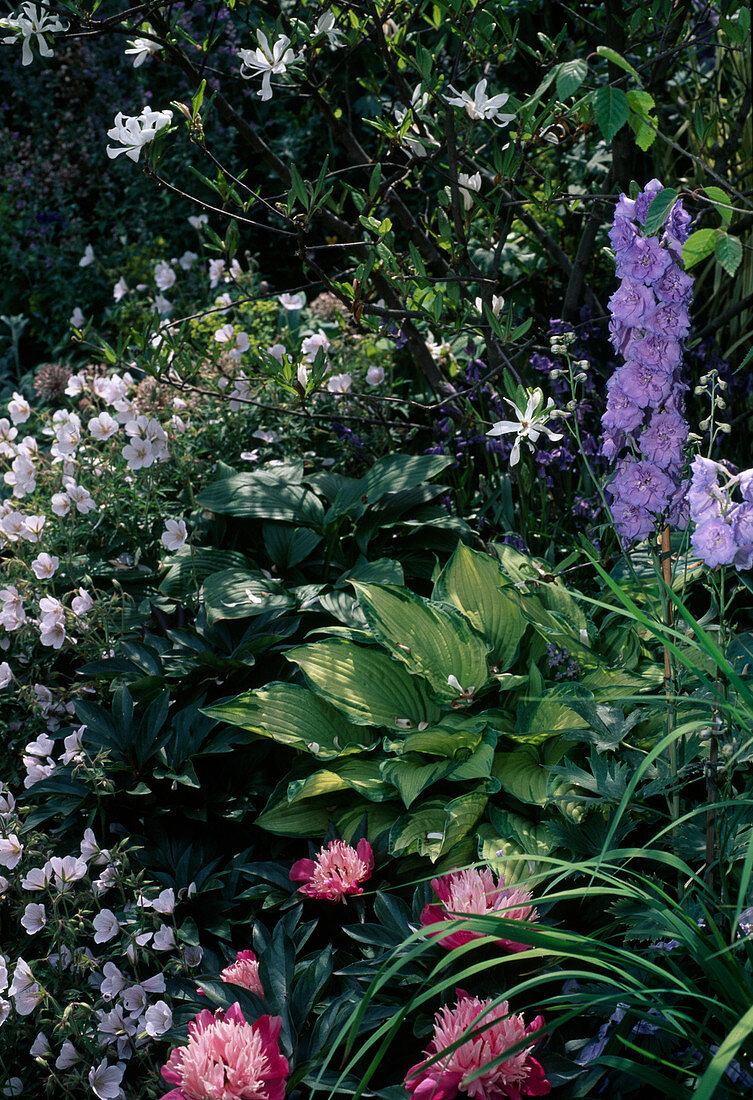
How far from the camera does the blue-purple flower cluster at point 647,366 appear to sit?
1.48 meters

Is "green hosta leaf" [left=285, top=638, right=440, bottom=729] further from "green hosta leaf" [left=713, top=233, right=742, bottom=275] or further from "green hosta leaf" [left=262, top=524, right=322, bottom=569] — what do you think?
"green hosta leaf" [left=713, top=233, right=742, bottom=275]

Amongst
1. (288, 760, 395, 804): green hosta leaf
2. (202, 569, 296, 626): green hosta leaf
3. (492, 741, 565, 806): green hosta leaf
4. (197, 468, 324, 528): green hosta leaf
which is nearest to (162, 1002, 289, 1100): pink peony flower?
(288, 760, 395, 804): green hosta leaf

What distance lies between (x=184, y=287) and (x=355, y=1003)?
405cm

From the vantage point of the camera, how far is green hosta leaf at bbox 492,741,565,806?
6.04 feet

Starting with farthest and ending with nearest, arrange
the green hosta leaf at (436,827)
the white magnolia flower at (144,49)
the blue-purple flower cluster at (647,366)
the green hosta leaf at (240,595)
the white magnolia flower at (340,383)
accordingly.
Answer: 1. the white magnolia flower at (340,383)
2. the white magnolia flower at (144,49)
3. the green hosta leaf at (240,595)
4. the green hosta leaf at (436,827)
5. the blue-purple flower cluster at (647,366)

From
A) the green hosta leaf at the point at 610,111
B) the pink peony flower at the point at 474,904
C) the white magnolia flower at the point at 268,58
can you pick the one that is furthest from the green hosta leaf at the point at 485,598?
the white magnolia flower at the point at 268,58

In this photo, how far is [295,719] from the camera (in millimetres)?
2078

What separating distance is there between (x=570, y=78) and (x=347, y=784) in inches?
53.8

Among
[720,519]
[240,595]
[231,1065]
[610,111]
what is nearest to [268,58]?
[610,111]

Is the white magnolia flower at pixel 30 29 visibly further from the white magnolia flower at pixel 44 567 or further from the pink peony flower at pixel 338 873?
the pink peony flower at pixel 338 873

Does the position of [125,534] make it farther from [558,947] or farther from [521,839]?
[558,947]

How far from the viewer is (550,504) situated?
2.93 meters

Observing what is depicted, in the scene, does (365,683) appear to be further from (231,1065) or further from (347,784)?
(231,1065)

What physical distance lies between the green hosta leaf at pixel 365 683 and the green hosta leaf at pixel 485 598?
21 centimetres
